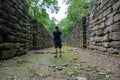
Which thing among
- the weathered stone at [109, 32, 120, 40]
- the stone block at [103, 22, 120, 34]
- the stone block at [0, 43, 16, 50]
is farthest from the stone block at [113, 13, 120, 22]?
the stone block at [0, 43, 16, 50]

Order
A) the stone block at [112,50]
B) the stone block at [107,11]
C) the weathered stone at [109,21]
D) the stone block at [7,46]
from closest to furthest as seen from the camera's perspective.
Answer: the stone block at [7,46] < the stone block at [112,50] < the weathered stone at [109,21] < the stone block at [107,11]

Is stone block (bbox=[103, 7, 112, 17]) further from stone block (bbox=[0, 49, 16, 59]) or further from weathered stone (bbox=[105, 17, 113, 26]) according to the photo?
stone block (bbox=[0, 49, 16, 59])

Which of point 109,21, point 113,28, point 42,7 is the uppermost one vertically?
point 42,7

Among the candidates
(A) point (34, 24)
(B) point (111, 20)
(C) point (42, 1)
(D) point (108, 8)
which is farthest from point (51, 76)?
(C) point (42, 1)

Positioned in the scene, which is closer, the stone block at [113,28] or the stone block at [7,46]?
the stone block at [7,46]

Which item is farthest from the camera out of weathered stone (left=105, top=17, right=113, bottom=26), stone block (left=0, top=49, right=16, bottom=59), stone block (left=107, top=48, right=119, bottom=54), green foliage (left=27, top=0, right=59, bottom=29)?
green foliage (left=27, top=0, right=59, bottom=29)

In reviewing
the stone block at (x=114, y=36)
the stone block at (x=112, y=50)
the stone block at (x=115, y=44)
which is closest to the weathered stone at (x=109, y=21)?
the stone block at (x=114, y=36)

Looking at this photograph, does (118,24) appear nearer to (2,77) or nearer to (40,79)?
(40,79)

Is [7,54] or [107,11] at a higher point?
[107,11]

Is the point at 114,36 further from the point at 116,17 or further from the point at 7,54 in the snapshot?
the point at 7,54

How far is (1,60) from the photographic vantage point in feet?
15.1

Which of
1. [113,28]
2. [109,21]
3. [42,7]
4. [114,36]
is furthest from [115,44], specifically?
[42,7]

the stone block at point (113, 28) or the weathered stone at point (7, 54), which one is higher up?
the stone block at point (113, 28)

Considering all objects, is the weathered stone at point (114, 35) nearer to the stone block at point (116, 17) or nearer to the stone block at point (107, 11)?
the stone block at point (116, 17)
